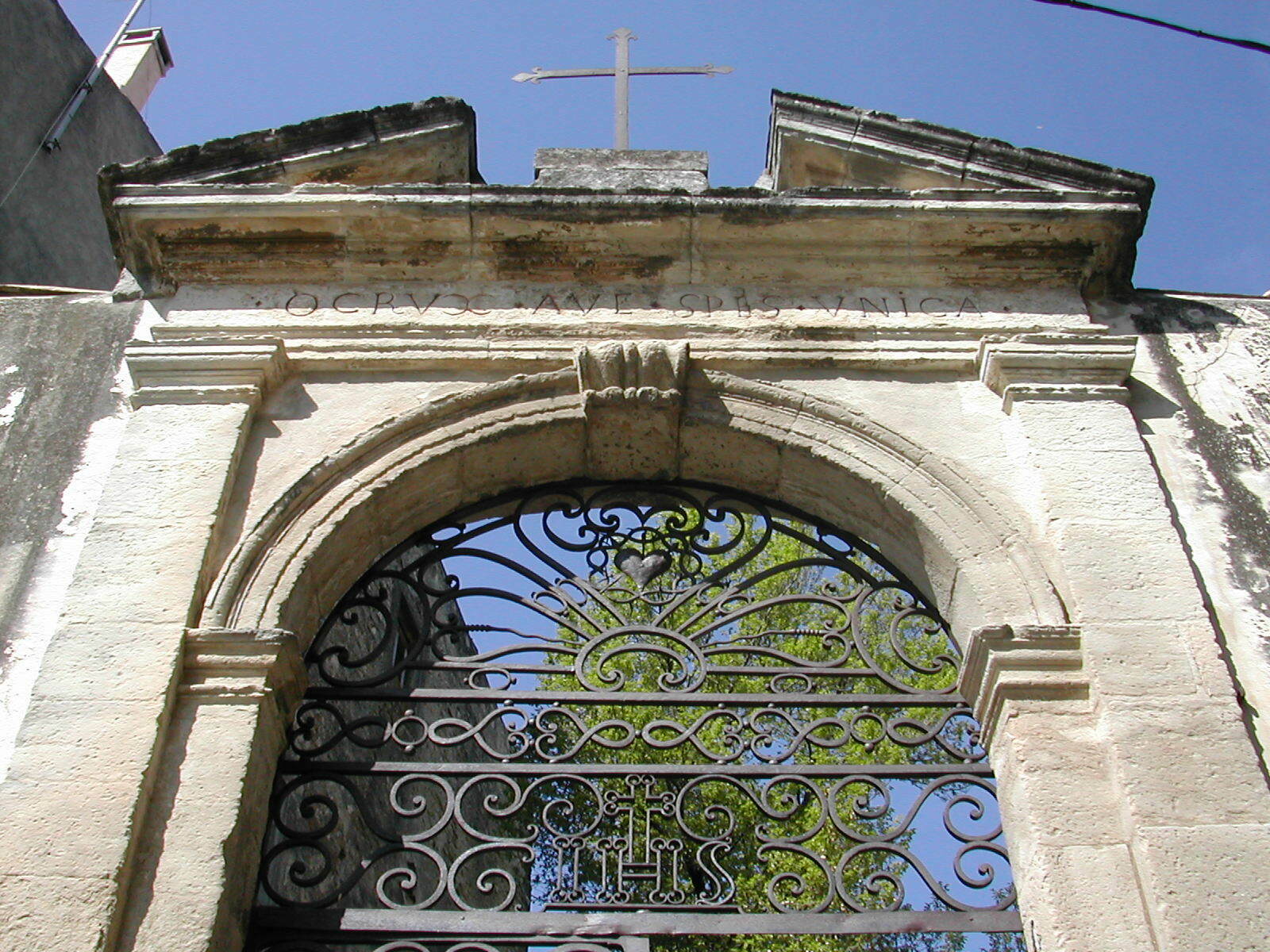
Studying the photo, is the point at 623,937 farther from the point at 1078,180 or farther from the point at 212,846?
the point at 1078,180

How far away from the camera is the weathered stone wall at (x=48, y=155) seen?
7746 mm

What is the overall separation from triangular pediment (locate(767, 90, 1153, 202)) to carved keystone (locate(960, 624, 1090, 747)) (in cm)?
218

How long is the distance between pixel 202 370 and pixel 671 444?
1.75 metres

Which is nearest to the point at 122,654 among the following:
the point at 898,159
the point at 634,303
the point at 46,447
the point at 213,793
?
the point at 213,793

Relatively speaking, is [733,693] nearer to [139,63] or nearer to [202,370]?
[202,370]

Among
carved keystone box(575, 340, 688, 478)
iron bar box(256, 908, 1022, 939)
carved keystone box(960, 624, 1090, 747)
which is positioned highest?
carved keystone box(575, 340, 688, 478)

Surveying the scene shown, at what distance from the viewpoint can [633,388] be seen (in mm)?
4977

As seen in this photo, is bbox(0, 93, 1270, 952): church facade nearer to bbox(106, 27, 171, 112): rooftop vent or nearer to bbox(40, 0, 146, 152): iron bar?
bbox(40, 0, 146, 152): iron bar

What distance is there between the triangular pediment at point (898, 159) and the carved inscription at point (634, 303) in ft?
1.87

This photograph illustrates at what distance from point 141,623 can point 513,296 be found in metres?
1.98

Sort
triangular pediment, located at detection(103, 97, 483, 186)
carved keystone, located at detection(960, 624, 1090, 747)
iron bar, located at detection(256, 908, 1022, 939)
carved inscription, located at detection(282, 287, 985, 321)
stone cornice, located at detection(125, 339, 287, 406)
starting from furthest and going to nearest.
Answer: triangular pediment, located at detection(103, 97, 483, 186) → carved inscription, located at detection(282, 287, 985, 321) → stone cornice, located at detection(125, 339, 287, 406) → carved keystone, located at detection(960, 624, 1090, 747) → iron bar, located at detection(256, 908, 1022, 939)

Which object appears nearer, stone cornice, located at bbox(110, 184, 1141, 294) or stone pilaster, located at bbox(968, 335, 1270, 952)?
stone pilaster, located at bbox(968, 335, 1270, 952)

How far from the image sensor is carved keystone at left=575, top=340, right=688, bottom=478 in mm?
4961

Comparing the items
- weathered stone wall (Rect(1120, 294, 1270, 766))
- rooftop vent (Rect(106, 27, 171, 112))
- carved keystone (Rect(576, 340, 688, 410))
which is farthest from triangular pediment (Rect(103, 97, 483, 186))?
rooftop vent (Rect(106, 27, 171, 112))
